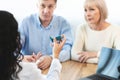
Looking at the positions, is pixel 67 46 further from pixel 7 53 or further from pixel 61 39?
pixel 7 53

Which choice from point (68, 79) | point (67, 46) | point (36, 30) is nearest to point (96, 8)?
point (67, 46)

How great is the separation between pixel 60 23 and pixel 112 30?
18.9 inches

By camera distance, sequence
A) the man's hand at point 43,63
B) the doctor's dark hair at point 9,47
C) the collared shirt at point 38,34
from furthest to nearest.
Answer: the collared shirt at point 38,34 < the man's hand at point 43,63 < the doctor's dark hair at point 9,47

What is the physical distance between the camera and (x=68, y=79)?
1.57 meters

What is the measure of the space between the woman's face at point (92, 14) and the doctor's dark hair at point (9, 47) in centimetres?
113

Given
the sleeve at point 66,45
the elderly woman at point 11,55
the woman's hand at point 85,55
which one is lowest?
the woman's hand at point 85,55

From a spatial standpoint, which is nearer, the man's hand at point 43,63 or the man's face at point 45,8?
the man's hand at point 43,63

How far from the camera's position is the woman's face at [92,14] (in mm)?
2174

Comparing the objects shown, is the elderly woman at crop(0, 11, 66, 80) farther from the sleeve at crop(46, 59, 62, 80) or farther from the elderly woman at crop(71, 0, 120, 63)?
the elderly woman at crop(71, 0, 120, 63)

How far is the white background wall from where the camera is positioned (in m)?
2.68

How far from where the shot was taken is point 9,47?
109 centimetres

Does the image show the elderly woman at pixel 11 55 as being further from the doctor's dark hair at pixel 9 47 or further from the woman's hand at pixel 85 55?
the woman's hand at pixel 85 55

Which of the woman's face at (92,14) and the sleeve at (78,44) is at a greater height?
the woman's face at (92,14)

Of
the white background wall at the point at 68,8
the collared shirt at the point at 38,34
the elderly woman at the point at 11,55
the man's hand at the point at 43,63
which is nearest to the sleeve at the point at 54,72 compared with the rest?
the elderly woman at the point at 11,55
